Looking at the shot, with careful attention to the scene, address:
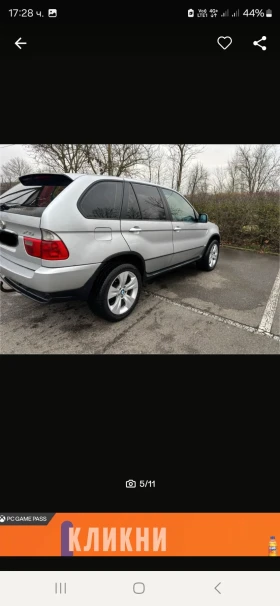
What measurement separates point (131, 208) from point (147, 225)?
307mm

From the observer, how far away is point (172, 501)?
3.79 feet

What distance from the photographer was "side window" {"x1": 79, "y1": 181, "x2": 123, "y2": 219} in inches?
89.9

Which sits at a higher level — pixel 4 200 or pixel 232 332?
pixel 4 200

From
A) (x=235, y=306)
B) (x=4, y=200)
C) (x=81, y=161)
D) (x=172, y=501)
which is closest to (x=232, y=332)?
(x=235, y=306)

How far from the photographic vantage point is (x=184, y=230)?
379 centimetres

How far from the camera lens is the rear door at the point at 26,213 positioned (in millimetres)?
2168

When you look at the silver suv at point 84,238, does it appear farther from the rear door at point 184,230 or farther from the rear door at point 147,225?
the rear door at point 184,230

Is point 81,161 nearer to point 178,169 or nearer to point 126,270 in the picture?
point 178,169

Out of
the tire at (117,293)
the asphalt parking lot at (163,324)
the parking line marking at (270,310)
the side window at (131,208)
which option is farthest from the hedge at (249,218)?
the tire at (117,293)

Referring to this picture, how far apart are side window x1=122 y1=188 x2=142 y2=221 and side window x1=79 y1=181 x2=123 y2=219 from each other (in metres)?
0.12

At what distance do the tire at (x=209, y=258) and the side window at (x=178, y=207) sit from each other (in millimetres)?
854

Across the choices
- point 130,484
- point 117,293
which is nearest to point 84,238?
point 117,293

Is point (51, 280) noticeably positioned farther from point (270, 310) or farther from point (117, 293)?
point (270, 310)
